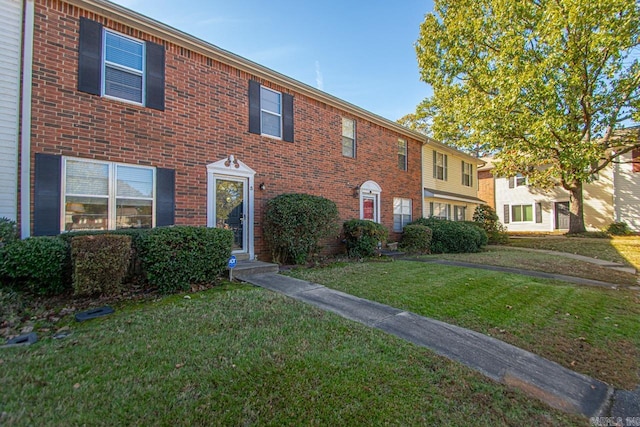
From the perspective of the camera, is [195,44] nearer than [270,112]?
Yes

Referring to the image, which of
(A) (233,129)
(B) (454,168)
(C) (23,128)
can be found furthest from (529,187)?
(C) (23,128)

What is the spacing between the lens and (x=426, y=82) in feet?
55.9

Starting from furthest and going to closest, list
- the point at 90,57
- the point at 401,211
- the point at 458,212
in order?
the point at 458,212 → the point at 401,211 → the point at 90,57

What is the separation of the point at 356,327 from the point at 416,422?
1.69 m

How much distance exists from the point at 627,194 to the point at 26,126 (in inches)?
1116

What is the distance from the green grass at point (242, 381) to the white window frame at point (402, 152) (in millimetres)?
11218

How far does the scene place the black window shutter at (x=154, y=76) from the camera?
21.5 ft

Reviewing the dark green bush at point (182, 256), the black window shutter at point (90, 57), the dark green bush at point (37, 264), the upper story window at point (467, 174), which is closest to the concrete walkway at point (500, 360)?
the dark green bush at point (182, 256)

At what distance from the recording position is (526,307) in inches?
200

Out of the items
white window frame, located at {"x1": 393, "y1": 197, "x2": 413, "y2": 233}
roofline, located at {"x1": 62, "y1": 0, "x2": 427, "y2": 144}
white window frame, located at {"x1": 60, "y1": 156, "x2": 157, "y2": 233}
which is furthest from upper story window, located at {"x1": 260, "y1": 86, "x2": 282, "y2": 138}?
white window frame, located at {"x1": 393, "y1": 197, "x2": 413, "y2": 233}

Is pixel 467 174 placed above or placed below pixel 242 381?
above

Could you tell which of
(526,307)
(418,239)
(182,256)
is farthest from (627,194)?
(182,256)

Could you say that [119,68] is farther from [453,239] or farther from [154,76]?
[453,239]

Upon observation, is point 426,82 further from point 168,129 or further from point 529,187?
point 168,129
